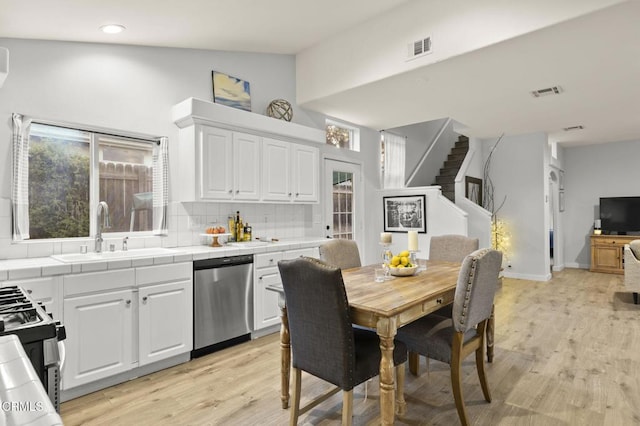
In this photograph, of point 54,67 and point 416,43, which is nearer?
point 54,67

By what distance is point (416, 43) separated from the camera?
3.63m

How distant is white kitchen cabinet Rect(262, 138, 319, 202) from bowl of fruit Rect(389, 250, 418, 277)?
1.94 meters

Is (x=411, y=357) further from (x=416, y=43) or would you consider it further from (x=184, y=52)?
(x=184, y=52)

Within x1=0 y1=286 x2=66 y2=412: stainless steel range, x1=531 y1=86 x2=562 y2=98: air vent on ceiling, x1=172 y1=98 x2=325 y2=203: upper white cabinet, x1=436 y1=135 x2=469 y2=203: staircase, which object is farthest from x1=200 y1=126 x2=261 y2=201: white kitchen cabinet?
x1=436 y1=135 x2=469 y2=203: staircase

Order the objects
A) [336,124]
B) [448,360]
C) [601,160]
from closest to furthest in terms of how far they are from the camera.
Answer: [448,360], [336,124], [601,160]

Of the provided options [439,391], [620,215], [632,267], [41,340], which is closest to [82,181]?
[41,340]

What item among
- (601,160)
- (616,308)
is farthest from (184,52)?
(601,160)

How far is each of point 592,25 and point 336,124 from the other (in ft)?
10.8

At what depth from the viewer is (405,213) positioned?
618cm

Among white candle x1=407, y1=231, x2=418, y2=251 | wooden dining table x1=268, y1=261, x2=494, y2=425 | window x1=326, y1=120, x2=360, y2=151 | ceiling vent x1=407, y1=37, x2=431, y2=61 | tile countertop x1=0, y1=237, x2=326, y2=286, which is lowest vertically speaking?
wooden dining table x1=268, y1=261, x2=494, y2=425

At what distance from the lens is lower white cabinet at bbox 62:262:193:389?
101 inches

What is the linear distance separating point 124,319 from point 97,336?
0.20 m

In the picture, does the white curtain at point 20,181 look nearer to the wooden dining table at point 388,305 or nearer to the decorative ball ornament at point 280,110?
the wooden dining table at point 388,305

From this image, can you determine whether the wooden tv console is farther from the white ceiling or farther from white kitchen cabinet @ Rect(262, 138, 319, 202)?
white kitchen cabinet @ Rect(262, 138, 319, 202)
